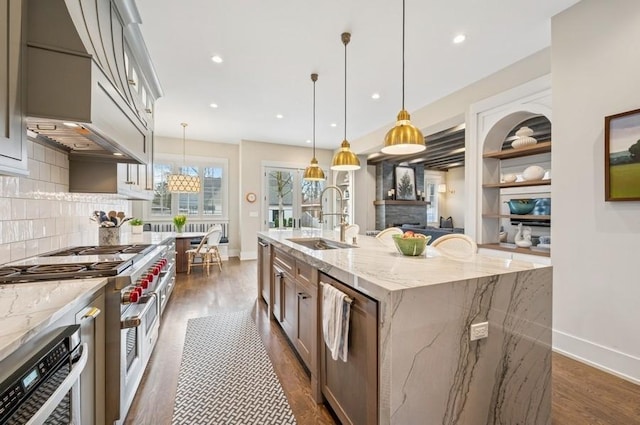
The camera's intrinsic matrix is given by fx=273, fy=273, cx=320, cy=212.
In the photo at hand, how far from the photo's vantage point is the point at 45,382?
86cm

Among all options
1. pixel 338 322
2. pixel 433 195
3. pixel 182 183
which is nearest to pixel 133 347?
pixel 338 322

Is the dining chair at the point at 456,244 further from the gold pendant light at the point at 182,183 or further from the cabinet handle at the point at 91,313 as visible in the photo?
the gold pendant light at the point at 182,183

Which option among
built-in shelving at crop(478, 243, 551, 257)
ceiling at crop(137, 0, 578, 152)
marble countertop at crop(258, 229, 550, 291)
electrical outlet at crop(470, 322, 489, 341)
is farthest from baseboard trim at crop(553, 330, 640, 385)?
ceiling at crop(137, 0, 578, 152)

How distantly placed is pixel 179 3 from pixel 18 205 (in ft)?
6.45

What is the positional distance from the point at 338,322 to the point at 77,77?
1.79m

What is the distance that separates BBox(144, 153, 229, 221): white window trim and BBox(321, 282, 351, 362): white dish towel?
20.5 ft

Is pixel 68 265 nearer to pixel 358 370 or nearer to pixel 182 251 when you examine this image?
pixel 358 370

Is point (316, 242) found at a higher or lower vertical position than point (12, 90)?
lower

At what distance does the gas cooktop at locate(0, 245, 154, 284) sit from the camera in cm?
134

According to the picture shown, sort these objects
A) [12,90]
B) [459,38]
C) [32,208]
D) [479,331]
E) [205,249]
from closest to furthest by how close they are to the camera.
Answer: [12,90] → [479,331] → [32,208] → [459,38] → [205,249]

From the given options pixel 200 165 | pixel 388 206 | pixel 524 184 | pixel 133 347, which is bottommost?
pixel 133 347

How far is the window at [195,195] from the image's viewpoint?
6.56m

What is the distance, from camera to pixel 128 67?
2410 mm

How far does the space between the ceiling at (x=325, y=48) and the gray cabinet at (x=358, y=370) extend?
7.87ft
